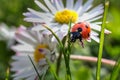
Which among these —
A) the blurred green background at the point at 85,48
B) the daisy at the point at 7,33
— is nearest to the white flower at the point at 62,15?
the blurred green background at the point at 85,48

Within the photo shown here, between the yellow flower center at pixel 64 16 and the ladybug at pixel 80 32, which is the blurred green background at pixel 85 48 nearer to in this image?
the yellow flower center at pixel 64 16

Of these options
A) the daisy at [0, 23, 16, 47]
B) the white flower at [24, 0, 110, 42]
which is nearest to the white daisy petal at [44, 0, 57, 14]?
the white flower at [24, 0, 110, 42]

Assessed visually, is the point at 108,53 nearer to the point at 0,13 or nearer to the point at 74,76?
the point at 74,76

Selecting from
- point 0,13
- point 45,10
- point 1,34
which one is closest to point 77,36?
point 45,10

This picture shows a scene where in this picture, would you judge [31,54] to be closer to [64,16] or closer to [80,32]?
[64,16]

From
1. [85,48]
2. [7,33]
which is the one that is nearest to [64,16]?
[85,48]

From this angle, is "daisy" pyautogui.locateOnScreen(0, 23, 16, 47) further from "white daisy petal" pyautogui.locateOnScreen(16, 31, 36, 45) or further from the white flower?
the white flower
